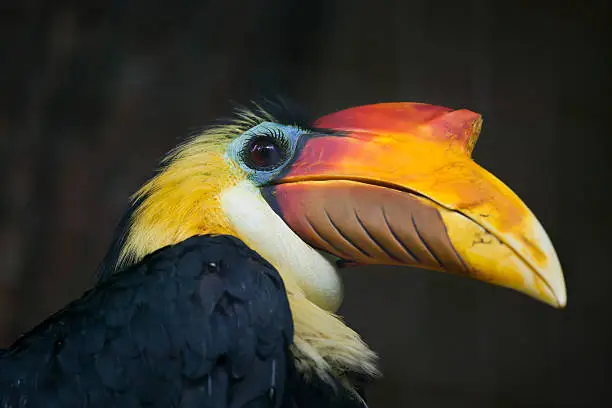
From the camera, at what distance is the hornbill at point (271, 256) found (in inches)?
51.4

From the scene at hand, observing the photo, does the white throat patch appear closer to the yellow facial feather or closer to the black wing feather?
the yellow facial feather

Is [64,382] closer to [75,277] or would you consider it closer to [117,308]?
[117,308]

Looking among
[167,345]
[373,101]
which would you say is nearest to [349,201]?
[167,345]

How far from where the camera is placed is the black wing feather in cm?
129

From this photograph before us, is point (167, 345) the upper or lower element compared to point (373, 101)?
lower

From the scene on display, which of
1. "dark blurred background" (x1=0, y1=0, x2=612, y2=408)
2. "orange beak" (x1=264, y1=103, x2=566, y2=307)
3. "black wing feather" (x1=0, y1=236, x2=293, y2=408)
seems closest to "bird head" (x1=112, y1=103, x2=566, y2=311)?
"orange beak" (x1=264, y1=103, x2=566, y2=307)

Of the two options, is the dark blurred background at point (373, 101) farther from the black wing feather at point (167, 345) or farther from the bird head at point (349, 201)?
the black wing feather at point (167, 345)

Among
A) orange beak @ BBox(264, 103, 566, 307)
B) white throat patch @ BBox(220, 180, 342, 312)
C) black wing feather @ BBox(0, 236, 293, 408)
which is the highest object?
orange beak @ BBox(264, 103, 566, 307)

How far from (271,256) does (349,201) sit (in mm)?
208

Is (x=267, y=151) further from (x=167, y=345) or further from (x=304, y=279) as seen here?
(x=167, y=345)

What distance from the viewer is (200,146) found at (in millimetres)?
1711

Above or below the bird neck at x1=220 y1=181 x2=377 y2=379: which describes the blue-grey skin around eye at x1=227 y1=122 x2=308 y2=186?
above

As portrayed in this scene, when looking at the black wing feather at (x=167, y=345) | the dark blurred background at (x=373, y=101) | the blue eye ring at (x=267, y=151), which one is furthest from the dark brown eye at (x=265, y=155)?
the dark blurred background at (x=373, y=101)

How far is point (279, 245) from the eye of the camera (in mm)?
1582
